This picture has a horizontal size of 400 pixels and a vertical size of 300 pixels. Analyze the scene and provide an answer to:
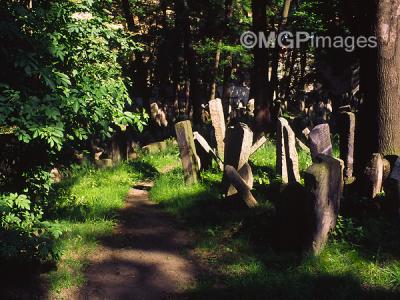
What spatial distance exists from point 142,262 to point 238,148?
8.40 ft

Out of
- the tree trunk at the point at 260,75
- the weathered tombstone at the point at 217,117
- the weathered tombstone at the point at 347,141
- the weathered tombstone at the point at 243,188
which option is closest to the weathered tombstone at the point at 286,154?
the weathered tombstone at the point at 347,141

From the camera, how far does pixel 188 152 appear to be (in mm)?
8664

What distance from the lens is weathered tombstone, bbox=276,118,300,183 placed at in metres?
7.54

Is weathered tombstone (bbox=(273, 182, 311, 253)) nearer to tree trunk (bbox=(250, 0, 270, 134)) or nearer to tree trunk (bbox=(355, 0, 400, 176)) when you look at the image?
tree trunk (bbox=(355, 0, 400, 176))

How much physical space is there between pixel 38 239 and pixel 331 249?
348 cm

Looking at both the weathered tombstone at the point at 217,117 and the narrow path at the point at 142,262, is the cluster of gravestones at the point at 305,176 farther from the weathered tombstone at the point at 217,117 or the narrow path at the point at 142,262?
the narrow path at the point at 142,262

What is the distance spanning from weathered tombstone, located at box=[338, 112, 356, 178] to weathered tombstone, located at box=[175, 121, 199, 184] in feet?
9.07

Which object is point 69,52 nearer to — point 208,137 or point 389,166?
point 389,166

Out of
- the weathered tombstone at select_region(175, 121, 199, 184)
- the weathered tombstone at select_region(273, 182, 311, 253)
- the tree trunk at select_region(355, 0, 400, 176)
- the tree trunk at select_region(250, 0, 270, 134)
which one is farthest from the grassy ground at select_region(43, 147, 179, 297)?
the tree trunk at select_region(355, 0, 400, 176)

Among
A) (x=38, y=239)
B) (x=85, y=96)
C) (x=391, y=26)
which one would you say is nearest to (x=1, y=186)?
(x=38, y=239)

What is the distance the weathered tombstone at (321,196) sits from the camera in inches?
199

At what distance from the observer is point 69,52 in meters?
5.09

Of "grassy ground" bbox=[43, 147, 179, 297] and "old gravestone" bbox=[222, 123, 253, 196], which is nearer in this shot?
"grassy ground" bbox=[43, 147, 179, 297]

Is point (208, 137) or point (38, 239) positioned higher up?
point (208, 137)
